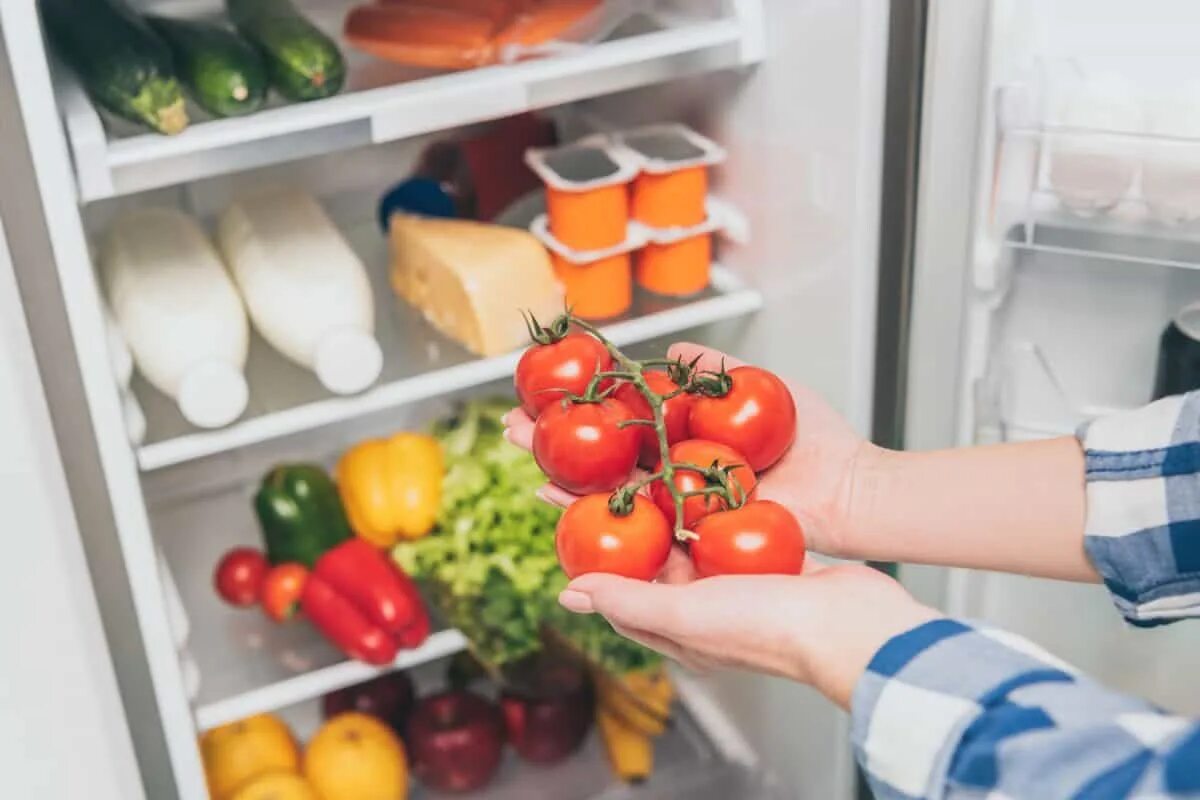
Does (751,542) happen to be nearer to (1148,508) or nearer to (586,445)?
(586,445)

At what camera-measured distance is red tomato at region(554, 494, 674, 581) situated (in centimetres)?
99

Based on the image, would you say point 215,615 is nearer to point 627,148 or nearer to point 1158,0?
point 627,148

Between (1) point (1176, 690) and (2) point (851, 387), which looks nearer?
(1) point (1176, 690)

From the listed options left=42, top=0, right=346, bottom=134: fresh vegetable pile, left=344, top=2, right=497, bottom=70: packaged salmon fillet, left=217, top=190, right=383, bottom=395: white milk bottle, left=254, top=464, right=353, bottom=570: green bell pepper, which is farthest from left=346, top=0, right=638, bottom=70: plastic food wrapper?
left=254, top=464, right=353, bottom=570: green bell pepper

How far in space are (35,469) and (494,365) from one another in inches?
20.4

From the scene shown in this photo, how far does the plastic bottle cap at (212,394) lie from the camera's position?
137 cm

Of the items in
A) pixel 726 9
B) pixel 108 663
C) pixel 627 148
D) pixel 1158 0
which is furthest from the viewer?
pixel 627 148

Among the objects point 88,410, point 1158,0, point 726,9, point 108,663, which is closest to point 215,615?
point 108,663

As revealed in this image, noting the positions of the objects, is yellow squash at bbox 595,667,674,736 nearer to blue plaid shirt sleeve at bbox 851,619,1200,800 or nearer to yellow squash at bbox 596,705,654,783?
yellow squash at bbox 596,705,654,783

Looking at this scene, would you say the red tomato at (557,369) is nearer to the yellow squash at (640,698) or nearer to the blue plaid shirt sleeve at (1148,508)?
the blue plaid shirt sleeve at (1148,508)

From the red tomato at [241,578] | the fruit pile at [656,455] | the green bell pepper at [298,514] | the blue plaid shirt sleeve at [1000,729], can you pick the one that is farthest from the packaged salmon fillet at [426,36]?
the blue plaid shirt sleeve at [1000,729]

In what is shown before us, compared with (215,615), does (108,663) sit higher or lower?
higher

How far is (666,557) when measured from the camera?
1.03 metres

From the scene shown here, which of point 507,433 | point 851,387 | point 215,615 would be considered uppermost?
point 507,433
